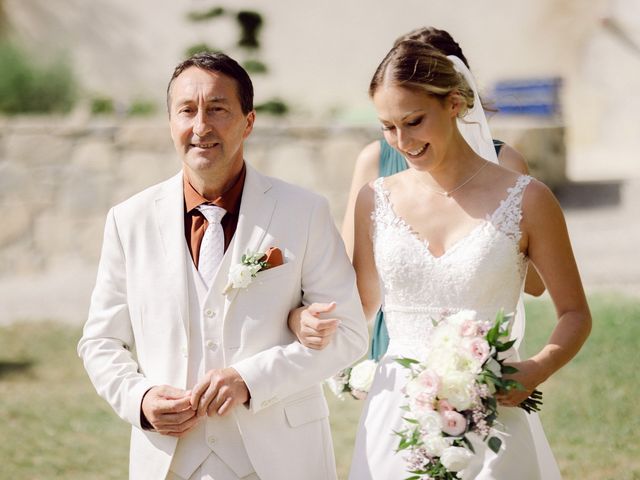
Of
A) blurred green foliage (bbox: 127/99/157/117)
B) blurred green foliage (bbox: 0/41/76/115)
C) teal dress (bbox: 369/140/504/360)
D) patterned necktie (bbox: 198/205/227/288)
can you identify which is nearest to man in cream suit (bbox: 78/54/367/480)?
patterned necktie (bbox: 198/205/227/288)

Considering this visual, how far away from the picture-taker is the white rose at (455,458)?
301 centimetres

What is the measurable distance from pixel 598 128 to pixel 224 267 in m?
19.1

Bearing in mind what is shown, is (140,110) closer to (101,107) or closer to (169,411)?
(101,107)

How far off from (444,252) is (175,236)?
35.4 inches

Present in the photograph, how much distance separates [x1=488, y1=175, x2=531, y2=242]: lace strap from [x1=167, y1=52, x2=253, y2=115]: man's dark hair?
881 millimetres

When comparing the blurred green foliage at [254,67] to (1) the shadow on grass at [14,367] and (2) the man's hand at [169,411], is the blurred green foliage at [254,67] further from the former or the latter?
(2) the man's hand at [169,411]

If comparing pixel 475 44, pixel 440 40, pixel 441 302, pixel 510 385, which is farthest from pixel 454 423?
pixel 475 44

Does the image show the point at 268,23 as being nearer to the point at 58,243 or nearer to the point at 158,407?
the point at 58,243

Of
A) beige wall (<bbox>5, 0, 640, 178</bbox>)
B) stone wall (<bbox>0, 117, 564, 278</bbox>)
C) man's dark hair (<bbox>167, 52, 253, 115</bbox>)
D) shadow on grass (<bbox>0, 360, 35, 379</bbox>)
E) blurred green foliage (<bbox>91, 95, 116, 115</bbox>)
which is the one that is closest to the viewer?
man's dark hair (<bbox>167, 52, 253, 115</bbox>)

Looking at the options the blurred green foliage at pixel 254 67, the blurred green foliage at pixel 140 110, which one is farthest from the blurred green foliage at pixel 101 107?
the blurred green foliage at pixel 254 67

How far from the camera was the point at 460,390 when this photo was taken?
303cm

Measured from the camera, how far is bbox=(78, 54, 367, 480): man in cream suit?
327 centimetres

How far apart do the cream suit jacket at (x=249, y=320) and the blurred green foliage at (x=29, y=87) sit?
1208 cm

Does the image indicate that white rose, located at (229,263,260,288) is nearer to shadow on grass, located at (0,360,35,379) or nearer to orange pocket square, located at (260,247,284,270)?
orange pocket square, located at (260,247,284,270)
